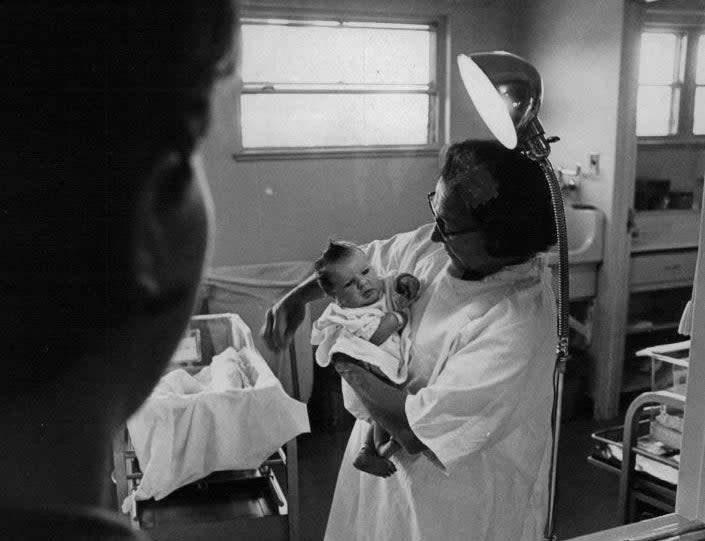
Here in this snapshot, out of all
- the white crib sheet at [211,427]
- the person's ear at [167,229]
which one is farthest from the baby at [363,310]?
the person's ear at [167,229]

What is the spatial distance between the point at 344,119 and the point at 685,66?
0.53 metres

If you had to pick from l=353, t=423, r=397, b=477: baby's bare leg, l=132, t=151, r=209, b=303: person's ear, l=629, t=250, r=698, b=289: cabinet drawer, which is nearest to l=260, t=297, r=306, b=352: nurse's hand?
l=353, t=423, r=397, b=477: baby's bare leg

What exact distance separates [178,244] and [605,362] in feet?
3.45

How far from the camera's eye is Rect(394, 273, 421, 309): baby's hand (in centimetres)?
58

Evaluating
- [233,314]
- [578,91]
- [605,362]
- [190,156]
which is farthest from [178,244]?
[605,362]

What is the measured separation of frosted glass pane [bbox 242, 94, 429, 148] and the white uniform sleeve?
19 cm

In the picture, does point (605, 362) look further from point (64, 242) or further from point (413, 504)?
point (64, 242)

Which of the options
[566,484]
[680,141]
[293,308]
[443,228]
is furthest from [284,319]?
[566,484]

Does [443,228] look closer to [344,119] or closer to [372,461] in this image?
[344,119]

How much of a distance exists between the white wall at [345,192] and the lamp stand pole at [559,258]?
0.06 m

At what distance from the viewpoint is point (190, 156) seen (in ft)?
0.58

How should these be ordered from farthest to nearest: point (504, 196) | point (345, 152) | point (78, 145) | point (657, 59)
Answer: point (657, 59), point (345, 152), point (504, 196), point (78, 145)

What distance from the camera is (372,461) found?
654mm

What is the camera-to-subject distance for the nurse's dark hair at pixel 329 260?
561 millimetres
